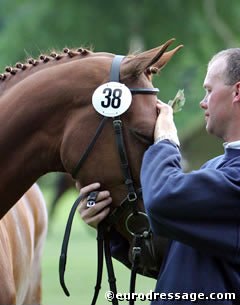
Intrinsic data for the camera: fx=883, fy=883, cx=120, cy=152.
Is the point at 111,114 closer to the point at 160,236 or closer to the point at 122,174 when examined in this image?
the point at 122,174

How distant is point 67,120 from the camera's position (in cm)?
378

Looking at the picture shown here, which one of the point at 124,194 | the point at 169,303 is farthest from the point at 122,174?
the point at 169,303

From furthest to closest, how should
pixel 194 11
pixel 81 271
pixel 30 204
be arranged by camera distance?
1. pixel 194 11
2. pixel 81 271
3. pixel 30 204

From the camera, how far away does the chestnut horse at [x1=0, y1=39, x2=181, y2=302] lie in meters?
3.68

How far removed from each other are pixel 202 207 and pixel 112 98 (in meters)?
0.66

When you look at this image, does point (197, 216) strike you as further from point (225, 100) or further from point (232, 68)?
point (232, 68)

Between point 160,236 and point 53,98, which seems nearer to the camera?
point 160,236

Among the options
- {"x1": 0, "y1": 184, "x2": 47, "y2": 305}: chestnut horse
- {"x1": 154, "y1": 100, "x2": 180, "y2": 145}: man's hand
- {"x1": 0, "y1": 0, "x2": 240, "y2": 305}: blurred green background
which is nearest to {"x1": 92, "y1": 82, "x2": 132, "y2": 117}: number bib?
{"x1": 154, "y1": 100, "x2": 180, "y2": 145}: man's hand

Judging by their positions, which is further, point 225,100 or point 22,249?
point 22,249

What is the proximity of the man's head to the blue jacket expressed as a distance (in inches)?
6.4

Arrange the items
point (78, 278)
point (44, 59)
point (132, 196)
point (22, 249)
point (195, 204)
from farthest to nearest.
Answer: point (78, 278)
point (22, 249)
point (44, 59)
point (132, 196)
point (195, 204)

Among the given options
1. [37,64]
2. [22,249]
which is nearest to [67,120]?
[37,64]

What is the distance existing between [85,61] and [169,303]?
1.11m

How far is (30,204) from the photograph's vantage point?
621 centimetres
